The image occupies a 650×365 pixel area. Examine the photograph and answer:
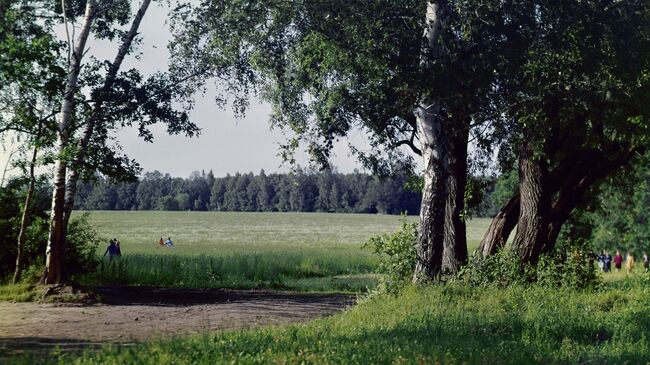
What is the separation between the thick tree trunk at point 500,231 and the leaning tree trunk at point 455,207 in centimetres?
63

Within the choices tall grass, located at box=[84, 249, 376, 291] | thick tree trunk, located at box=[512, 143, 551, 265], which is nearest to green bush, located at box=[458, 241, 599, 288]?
thick tree trunk, located at box=[512, 143, 551, 265]

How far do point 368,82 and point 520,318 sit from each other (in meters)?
7.90

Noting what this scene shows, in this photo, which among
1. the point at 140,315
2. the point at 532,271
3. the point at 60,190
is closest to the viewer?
the point at 140,315

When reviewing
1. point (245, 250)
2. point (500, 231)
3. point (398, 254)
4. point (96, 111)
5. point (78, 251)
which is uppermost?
point (96, 111)

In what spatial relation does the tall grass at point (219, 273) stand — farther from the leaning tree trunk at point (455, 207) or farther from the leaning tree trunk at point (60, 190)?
the leaning tree trunk at point (455, 207)

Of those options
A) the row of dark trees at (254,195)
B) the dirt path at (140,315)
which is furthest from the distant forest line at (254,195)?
the dirt path at (140,315)

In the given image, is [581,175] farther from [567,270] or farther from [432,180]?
[432,180]

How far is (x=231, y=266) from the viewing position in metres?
34.5

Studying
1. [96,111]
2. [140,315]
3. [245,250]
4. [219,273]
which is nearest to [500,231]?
[140,315]

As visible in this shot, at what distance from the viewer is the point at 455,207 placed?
21.7m

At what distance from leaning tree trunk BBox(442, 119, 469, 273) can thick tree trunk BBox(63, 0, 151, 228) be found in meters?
10.0

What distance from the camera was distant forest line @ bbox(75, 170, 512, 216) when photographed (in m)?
129

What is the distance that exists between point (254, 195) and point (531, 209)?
12635 cm

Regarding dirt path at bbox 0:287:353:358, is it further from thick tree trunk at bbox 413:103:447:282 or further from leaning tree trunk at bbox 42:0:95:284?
thick tree trunk at bbox 413:103:447:282
